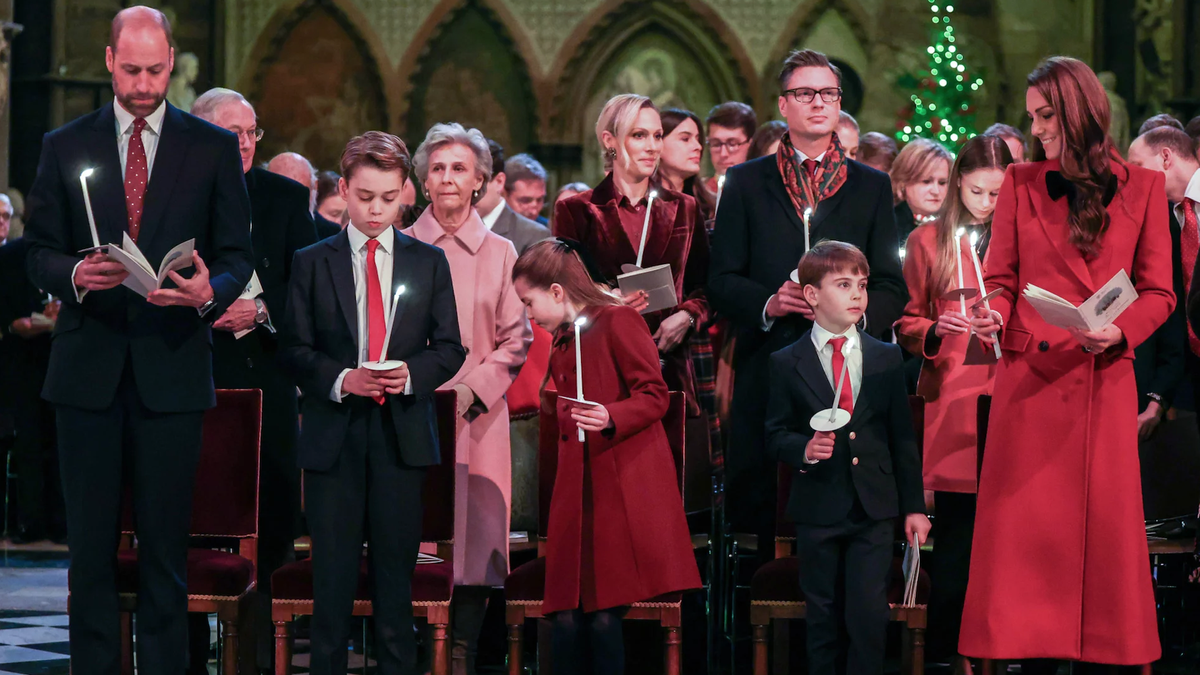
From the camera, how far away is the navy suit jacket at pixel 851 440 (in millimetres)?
3521

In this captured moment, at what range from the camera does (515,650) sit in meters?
3.76

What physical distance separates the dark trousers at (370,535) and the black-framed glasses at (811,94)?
1.57m

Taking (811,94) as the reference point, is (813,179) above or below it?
below

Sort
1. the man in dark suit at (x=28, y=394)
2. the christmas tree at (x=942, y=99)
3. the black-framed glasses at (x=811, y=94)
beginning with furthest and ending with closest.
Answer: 1. the christmas tree at (x=942, y=99)
2. the man in dark suit at (x=28, y=394)
3. the black-framed glasses at (x=811, y=94)

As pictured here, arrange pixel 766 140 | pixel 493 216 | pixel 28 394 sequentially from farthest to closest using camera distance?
pixel 28 394
pixel 493 216
pixel 766 140

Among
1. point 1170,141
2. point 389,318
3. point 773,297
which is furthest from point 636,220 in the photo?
point 1170,141

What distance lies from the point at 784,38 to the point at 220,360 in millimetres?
7769

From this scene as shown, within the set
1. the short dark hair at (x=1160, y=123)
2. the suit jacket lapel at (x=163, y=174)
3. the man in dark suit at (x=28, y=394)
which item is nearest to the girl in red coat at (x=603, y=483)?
the suit jacket lapel at (x=163, y=174)

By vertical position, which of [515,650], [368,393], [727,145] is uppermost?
[727,145]

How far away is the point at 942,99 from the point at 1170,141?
16.5 feet

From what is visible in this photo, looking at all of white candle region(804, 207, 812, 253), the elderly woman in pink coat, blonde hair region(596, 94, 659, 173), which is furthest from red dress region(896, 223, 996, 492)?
the elderly woman in pink coat

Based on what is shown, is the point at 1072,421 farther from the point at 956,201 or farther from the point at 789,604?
the point at 956,201

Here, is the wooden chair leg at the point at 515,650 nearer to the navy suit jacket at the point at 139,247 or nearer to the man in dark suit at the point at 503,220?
the navy suit jacket at the point at 139,247

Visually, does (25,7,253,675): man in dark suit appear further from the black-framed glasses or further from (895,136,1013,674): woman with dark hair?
(895,136,1013,674): woman with dark hair
